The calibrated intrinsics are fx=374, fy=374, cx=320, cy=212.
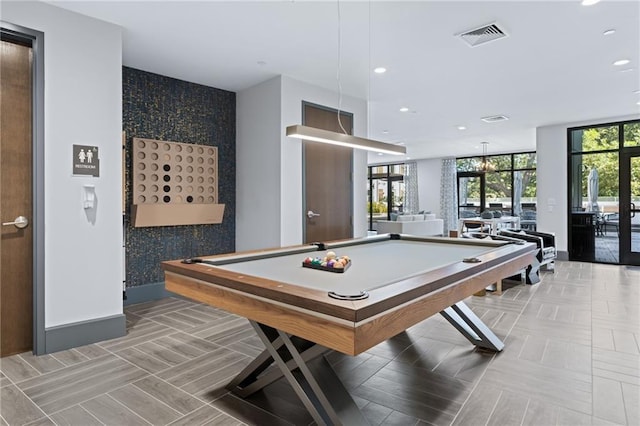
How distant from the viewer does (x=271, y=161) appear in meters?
4.59

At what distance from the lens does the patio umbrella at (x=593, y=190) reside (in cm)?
693

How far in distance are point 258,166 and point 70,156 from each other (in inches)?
85.2

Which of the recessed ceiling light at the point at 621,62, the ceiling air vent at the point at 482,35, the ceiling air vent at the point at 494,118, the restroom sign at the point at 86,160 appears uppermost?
the ceiling air vent at the point at 494,118

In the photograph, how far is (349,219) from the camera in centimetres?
542

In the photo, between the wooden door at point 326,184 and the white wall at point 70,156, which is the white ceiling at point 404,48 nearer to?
the white wall at point 70,156

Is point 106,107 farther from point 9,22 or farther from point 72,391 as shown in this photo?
point 72,391

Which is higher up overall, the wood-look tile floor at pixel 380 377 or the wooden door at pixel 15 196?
the wooden door at pixel 15 196

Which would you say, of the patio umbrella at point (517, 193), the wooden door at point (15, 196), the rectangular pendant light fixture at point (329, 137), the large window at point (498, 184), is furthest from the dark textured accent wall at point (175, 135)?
the patio umbrella at point (517, 193)

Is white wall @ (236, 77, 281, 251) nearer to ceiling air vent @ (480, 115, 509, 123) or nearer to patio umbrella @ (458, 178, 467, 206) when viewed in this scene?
ceiling air vent @ (480, 115, 509, 123)

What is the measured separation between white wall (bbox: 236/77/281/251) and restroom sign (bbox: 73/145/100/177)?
1.93 metres

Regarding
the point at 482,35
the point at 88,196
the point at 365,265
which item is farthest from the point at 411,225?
the point at 88,196

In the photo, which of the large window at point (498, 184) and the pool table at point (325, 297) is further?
the large window at point (498, 184)

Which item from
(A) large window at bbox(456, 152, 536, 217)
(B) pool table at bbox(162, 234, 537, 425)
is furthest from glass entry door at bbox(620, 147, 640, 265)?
(B) pool table at bbox(162, 234, 537, 425)

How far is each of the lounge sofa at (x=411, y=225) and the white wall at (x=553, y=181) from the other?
2.58m
